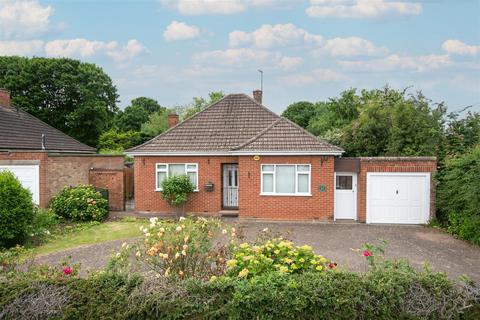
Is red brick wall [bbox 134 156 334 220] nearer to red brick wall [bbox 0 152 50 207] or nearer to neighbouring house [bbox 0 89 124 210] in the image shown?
neighbouring house [bbox 0 89 124 210]

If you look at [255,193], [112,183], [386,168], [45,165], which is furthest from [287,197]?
[45,165]

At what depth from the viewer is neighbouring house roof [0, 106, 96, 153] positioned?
60.4ft

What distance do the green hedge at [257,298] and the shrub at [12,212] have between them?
7.21 metres

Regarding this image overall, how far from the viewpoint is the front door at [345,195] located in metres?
14.9

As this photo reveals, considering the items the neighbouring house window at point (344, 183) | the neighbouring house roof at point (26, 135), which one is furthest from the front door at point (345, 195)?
the neighbouring house roof at point (26, 135)

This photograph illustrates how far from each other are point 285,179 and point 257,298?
35.6 ft

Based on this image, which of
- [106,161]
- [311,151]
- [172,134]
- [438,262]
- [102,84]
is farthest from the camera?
[102,84]

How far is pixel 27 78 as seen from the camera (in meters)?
33.2

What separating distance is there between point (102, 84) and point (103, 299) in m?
35.5

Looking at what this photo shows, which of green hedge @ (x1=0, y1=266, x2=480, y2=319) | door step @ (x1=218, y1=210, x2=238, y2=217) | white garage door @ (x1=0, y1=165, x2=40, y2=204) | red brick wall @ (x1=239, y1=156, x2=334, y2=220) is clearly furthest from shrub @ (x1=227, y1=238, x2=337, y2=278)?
white garage door @ (x1=0, y1=165, x2=40, y2=204)

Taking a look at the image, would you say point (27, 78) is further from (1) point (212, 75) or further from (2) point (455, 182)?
(2) point (455, 182)

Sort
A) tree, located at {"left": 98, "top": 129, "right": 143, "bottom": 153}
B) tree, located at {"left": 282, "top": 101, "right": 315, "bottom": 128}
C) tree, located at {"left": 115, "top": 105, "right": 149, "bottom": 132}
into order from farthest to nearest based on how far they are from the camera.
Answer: tree, located at {"left": 282, "top": 101, "right": 315, "bottom": 128} → tree, located at {"left": 115, "top": 105, "right": 149, "bottom": 132} → tree, located at {"left": 98, "top": 129, "right": 143, "bottom": 153}

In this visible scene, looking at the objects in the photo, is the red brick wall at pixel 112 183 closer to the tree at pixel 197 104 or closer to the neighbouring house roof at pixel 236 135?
the neighbouring house roof at pixel 236 135

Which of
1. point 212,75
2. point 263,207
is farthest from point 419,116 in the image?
point 212,75
